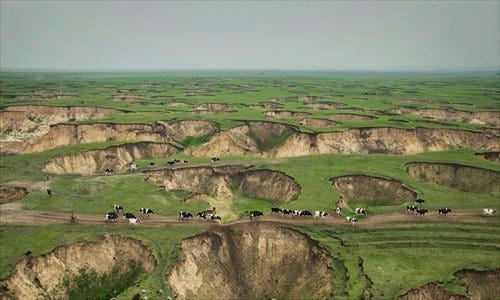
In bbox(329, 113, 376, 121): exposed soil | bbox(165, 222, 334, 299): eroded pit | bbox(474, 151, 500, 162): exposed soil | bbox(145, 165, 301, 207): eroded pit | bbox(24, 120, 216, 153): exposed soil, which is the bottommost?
bbox(165, 222, 334, 299): eroded pit

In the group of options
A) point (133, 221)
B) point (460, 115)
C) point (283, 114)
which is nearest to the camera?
point (133, 221)

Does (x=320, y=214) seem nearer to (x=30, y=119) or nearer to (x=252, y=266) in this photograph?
(x=252, y=266)

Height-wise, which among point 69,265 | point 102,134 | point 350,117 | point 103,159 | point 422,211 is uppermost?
point 350,117

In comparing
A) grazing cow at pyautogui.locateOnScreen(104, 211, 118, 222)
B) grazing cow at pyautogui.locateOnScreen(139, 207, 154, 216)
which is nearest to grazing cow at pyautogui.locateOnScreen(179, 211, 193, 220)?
grazing cow at pyautogui.locateOnScreen(139, 207, 154, 216)

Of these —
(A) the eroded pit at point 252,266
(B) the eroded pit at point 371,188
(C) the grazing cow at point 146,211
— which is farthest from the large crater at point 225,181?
(A) the eroded pit at point 252,266

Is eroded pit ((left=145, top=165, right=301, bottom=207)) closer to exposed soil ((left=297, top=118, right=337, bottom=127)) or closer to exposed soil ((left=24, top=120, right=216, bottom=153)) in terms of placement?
exposed soil ((left=24, top=120, right=216, bottom=153))

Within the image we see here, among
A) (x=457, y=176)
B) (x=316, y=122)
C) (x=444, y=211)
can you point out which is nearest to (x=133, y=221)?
(x=444, y=211)
